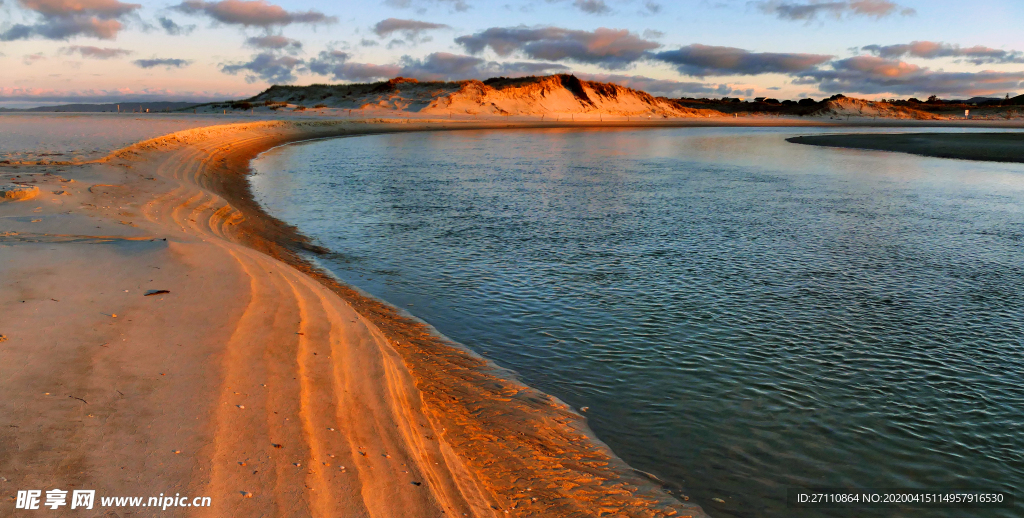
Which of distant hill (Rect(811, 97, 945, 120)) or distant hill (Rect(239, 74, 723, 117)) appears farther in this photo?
distant hill (Rect(811, 97, 945, 120))

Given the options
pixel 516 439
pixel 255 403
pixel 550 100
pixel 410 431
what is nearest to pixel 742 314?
pixel 516 439

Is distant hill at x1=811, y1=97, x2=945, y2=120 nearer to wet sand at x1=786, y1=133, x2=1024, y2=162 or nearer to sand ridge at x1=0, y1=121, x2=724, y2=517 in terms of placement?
wet sand at x1=786, y1=133, x2=1024, y2=162

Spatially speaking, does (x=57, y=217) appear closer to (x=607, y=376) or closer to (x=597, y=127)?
(x=607, y=376)

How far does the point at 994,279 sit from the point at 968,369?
173 inches

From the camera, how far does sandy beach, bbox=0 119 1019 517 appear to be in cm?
346

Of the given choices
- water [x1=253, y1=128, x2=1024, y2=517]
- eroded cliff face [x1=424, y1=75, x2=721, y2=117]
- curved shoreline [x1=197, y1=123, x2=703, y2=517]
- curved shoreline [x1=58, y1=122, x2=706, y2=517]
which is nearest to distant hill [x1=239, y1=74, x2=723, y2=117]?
eroded cliff face [x1=424, y1=75, x2=721, y2=117]

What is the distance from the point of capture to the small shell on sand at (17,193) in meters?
10.4

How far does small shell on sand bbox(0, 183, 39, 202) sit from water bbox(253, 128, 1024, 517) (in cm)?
498

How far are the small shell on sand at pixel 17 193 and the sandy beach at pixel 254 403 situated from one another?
8.73 feet

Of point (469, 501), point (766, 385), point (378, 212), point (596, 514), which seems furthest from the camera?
point (378, 212)

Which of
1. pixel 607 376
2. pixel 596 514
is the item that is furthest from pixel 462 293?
pixel 596 514

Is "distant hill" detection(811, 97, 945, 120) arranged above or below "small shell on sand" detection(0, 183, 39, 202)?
above

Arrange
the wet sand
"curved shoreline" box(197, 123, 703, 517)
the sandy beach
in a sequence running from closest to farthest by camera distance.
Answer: the sandy beach
"curved shoreline" box(197, 123, 703, 517)
the wet sand

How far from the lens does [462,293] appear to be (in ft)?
29.7
